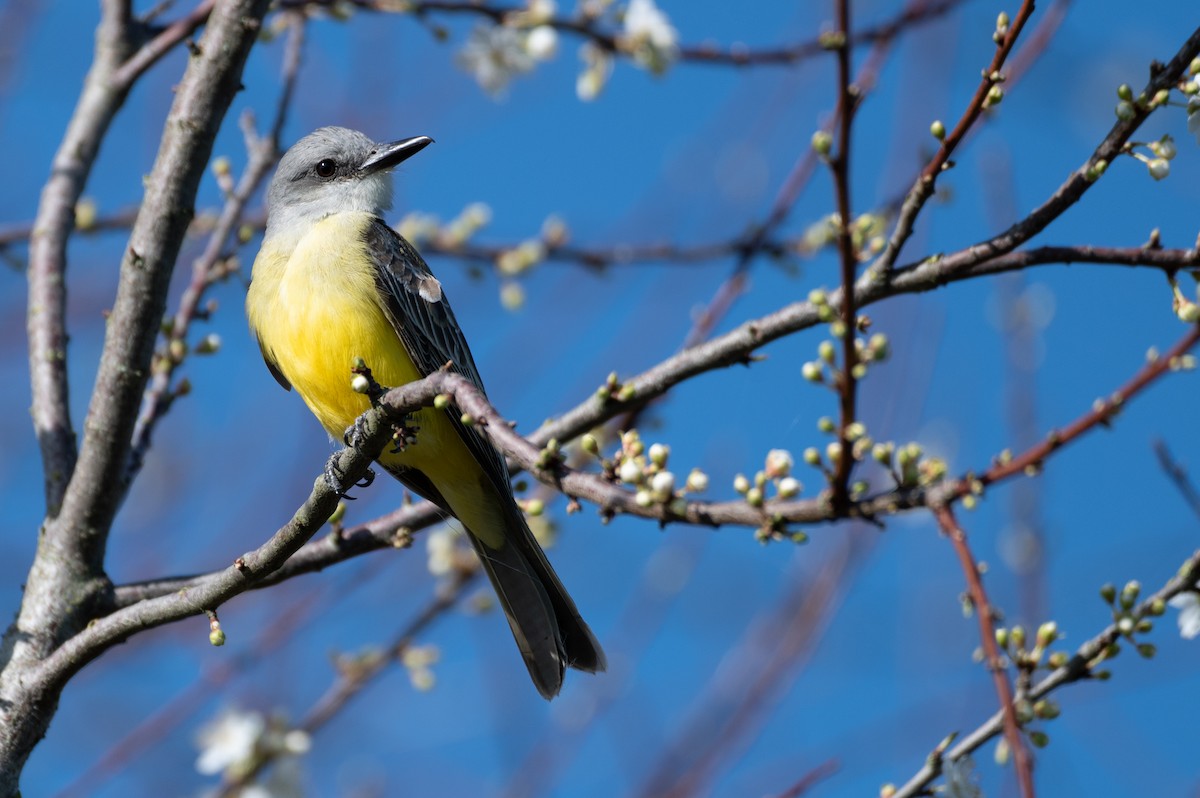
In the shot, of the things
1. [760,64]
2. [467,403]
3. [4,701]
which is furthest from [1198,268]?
[4,701]

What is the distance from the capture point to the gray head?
6.16 metres

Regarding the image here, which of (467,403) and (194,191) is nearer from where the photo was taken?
(467,403)

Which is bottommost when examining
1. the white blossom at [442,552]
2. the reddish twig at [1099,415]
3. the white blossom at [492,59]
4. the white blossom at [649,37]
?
the reddish twig at [1099,415]

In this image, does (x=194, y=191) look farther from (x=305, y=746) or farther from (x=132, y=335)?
(x=305, y=746)

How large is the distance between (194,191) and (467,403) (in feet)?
7.08

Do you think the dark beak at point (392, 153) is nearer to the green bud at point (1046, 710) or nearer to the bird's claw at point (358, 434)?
the bird's claw at point (358, 434)

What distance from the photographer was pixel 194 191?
176 inches

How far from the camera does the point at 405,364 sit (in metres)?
5.19

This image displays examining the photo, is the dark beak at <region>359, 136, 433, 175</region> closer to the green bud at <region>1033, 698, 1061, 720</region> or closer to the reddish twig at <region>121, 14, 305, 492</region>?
the reddish twig at <region>121, 14, 305, 492</region>

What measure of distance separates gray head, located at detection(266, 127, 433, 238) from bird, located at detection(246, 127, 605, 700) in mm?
388

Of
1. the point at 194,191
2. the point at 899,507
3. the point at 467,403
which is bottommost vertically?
the point at 899,507

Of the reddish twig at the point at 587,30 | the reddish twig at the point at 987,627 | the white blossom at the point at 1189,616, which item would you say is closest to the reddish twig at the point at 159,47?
the reddish twig at the point at 587,30

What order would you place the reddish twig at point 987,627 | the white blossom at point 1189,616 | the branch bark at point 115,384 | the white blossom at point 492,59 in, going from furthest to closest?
the white blossom at point 492,59 < the branch bark at point 115,384 < the white blossom at point 1189,616 < the reddish twig at point 987,627

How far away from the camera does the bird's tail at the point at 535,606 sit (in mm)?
4863
